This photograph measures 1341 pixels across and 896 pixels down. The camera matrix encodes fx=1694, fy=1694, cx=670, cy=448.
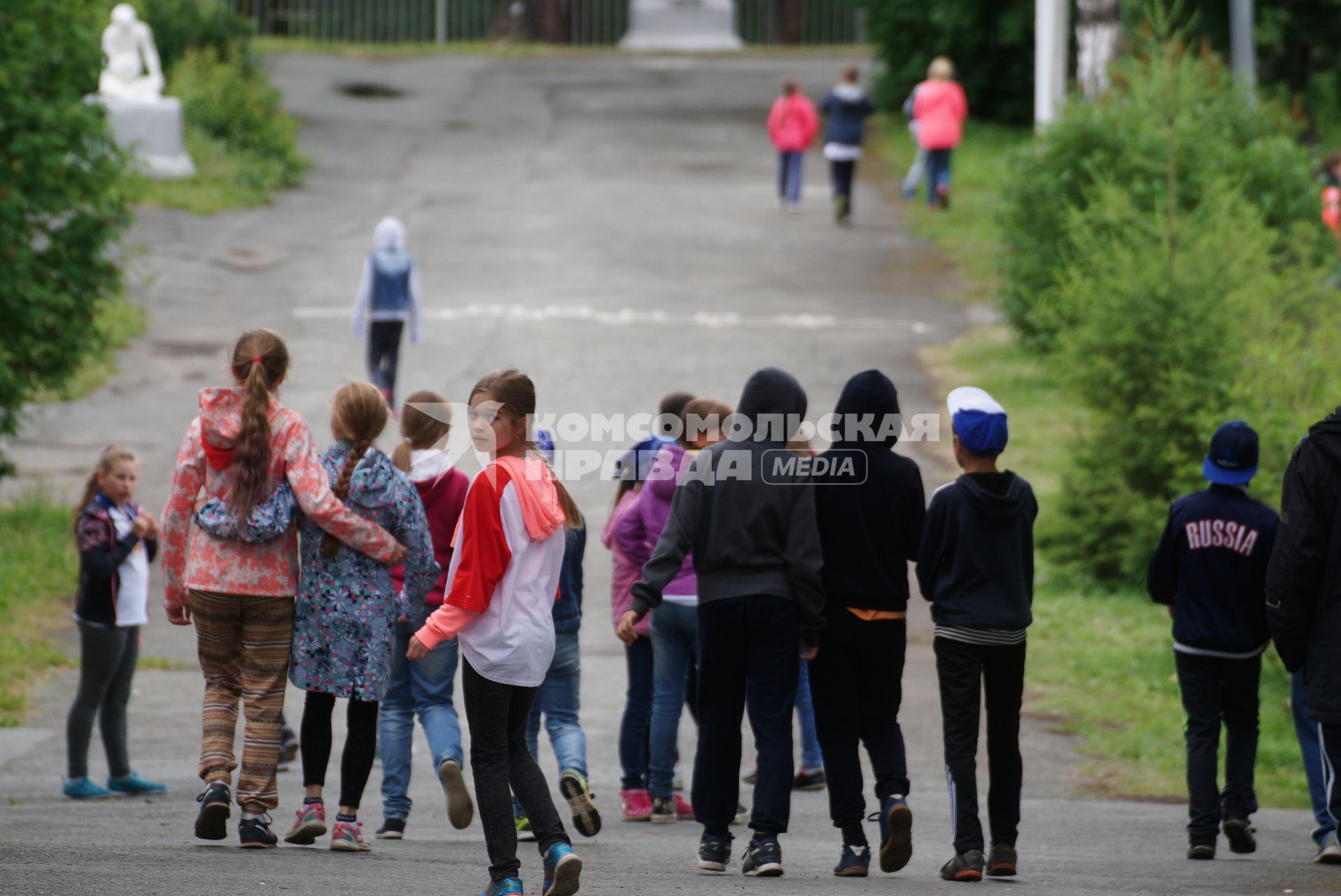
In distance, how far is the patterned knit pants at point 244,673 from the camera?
6078mm

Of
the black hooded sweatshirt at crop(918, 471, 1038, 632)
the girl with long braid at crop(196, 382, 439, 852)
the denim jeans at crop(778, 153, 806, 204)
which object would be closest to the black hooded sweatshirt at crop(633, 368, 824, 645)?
the black hooded sweatshirt at crop(918, 471, 1038, 632)

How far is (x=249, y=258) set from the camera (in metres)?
21.0

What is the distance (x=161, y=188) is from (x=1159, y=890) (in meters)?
20.1

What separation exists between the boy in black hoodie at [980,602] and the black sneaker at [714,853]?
0.80m

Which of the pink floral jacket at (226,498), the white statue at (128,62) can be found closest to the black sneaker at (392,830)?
the pink floral jacket at (226,498)

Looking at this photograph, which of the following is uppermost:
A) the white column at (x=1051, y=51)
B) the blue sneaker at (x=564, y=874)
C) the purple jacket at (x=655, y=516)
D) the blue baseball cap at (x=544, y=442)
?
the white column at (x=1051, y=51)

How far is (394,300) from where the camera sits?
48.5ft

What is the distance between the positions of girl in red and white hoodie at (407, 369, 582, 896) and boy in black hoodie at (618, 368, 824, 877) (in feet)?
2.24

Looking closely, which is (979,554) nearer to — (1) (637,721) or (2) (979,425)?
(2) (979,425)

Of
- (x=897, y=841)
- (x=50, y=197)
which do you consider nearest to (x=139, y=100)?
(x=50, y=197)

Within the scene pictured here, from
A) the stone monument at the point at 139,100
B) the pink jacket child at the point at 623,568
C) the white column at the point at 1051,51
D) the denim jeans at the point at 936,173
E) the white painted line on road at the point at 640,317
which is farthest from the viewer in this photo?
the denim jeans at the point at 936,173

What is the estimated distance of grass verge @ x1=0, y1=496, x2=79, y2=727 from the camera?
10202 mm

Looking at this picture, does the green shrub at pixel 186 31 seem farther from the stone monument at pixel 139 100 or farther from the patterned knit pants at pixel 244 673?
the patterned knit pants at pixel 244 673

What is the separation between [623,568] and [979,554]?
5.88 feet
